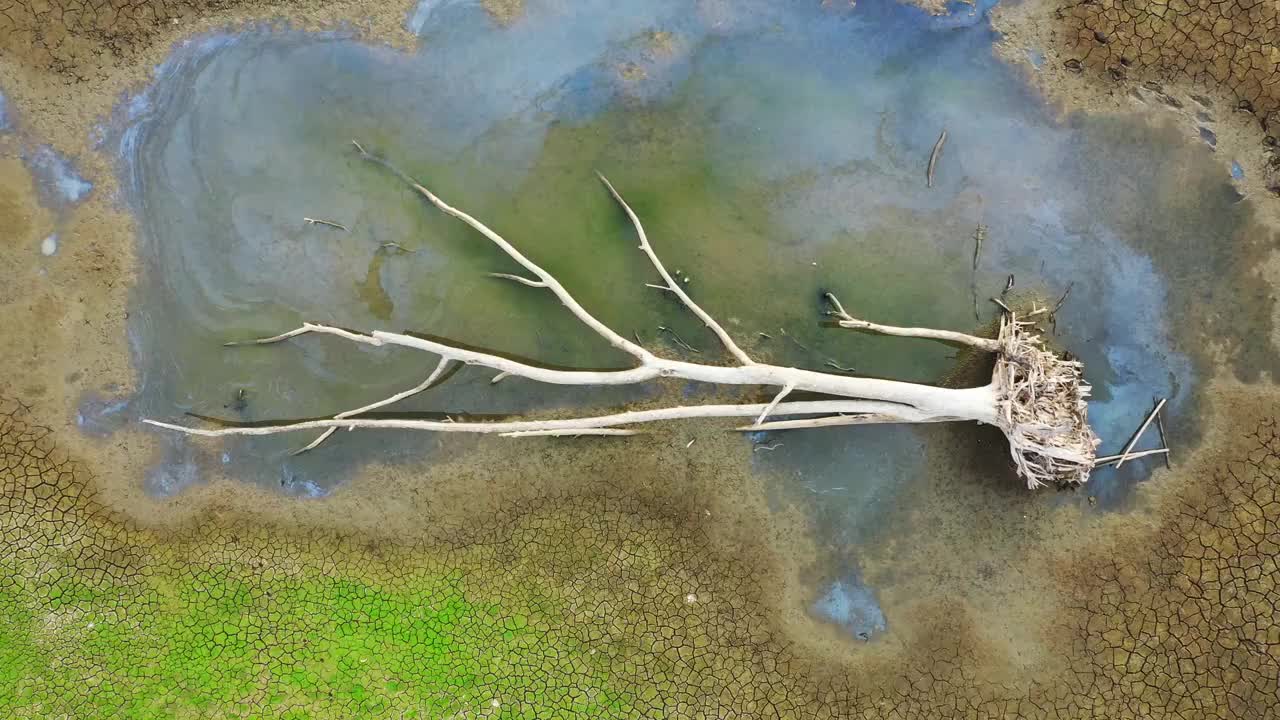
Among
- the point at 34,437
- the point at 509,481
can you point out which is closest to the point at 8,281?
the point at 34,437

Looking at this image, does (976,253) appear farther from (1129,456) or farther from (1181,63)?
(1181,63)

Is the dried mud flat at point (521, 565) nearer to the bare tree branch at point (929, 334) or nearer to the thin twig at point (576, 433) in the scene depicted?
the thin twig at point (576, 433)

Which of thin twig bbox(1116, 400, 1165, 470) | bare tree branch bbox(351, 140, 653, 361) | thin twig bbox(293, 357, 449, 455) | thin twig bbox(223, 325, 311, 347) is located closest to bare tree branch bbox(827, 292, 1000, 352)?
thin twig bbox(1116, 400, 1165, 470)

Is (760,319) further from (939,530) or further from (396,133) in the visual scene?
(396,133)

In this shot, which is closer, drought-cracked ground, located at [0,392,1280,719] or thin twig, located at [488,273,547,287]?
thin twig, located at [488,273,547,287]

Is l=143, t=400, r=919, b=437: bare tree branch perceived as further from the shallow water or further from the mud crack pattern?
the mud crack pattern
